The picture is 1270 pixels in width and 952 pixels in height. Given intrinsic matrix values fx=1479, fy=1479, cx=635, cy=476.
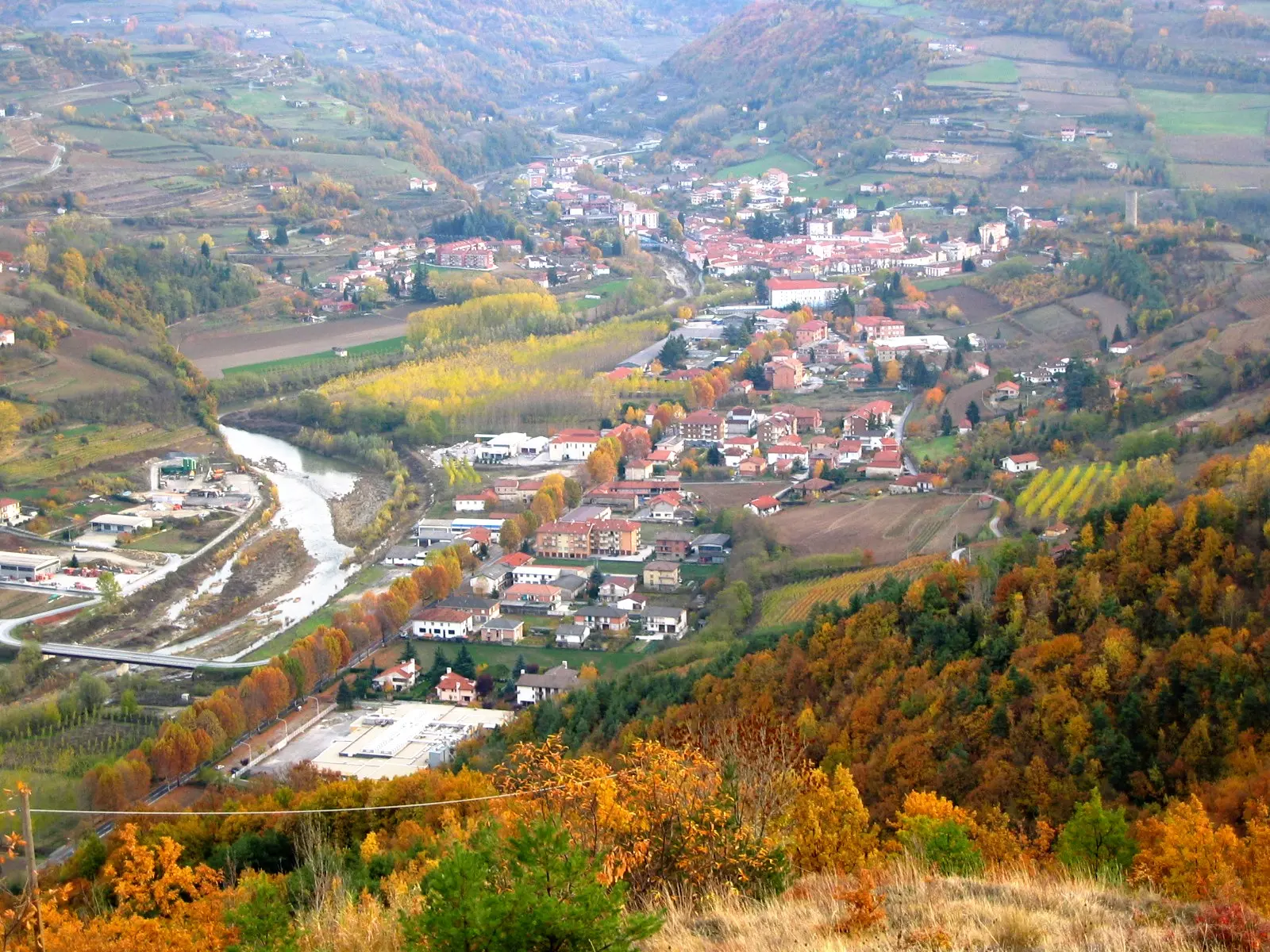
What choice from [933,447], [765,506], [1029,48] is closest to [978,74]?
[1029,48]

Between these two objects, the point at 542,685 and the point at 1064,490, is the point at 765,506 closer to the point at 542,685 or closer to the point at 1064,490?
the point at 1064,490

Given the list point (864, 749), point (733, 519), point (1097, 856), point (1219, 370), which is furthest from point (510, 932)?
point (1219, 370)

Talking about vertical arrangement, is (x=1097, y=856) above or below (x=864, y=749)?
above

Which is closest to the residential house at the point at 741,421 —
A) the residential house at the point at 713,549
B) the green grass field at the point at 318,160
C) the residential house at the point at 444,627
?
the residential house at the point at 713,549

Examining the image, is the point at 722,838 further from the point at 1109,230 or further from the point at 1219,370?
the point at 1109,230

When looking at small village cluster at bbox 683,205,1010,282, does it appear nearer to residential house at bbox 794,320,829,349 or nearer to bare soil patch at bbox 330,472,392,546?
residential house at bbox 794,320,829,349

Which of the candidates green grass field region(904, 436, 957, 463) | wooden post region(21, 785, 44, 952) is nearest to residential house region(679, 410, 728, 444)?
green grass field region(904, 436, 957, 463)
